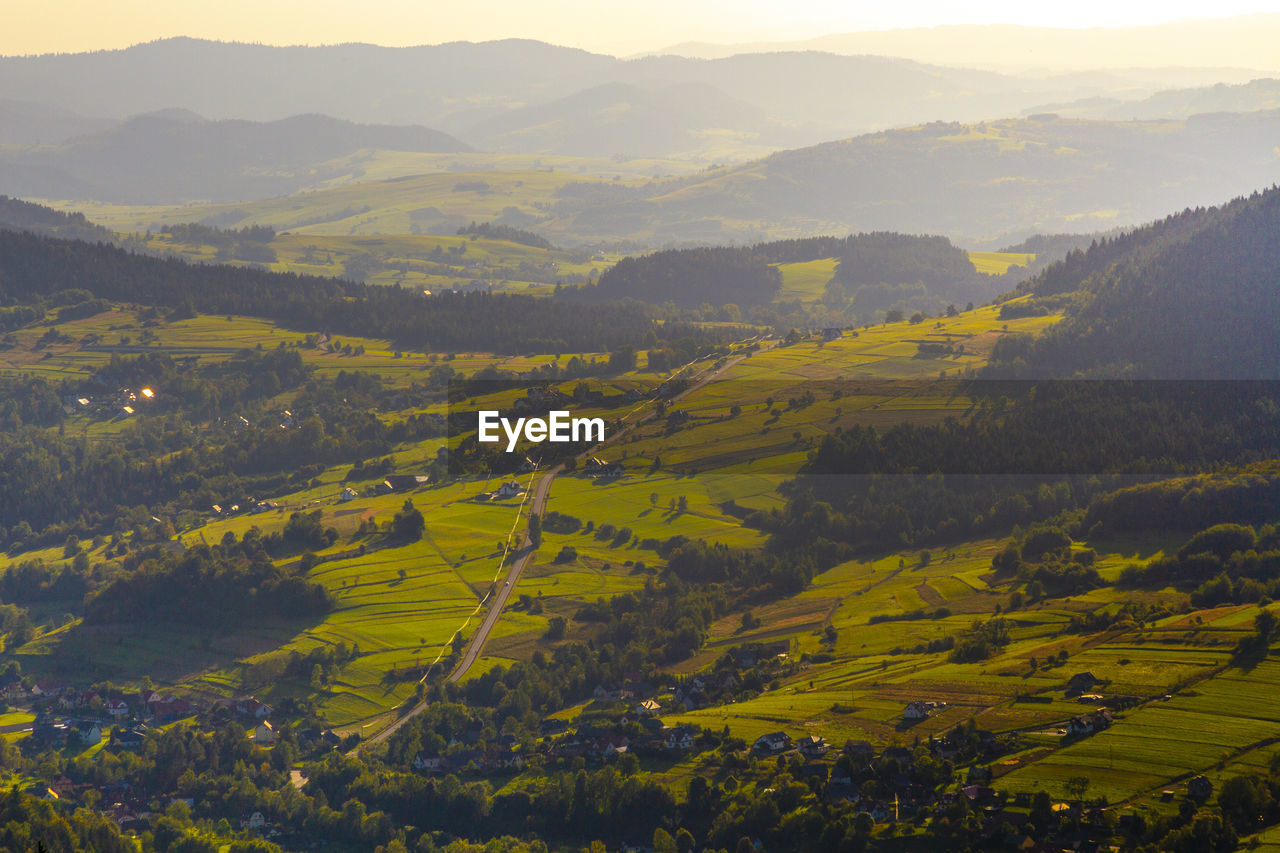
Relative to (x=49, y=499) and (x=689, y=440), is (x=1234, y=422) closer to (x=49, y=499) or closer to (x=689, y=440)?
(x=689, y=440)

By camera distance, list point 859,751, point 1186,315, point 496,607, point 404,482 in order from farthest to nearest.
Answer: point 1186,315, point 404,482, point 496,607, point 859,751

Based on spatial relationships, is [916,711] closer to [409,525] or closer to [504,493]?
[409,525]

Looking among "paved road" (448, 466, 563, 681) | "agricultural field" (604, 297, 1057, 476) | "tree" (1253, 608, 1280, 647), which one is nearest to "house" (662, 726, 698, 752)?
"paved road" (448, 466, 563, 681)

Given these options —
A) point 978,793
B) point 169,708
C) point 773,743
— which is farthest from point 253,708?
point 978,793

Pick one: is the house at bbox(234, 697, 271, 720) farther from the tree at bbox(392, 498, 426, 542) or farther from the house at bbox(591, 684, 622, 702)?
the tree at bbox(392, 498, 426, 542)

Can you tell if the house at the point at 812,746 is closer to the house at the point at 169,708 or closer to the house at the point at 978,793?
the house at the point at 978,793

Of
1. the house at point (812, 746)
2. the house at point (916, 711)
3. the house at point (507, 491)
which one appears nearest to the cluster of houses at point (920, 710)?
the house at point (916, 711)
